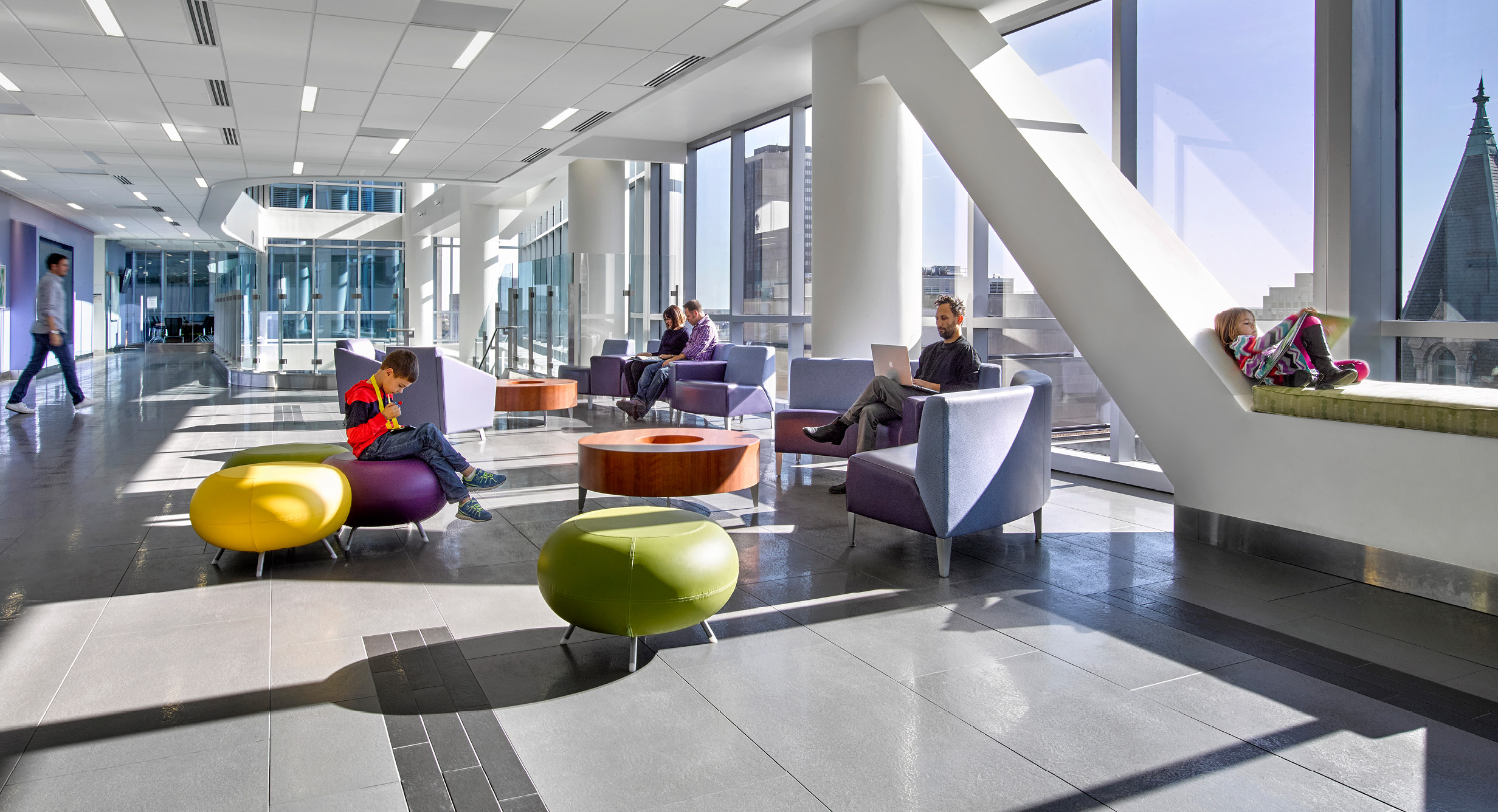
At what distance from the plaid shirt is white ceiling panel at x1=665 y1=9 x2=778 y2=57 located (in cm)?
340

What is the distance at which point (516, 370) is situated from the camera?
623 inches

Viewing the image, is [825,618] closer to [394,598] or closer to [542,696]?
[542,696]

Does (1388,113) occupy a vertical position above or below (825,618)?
above

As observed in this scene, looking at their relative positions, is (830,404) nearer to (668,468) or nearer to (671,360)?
(668,468)

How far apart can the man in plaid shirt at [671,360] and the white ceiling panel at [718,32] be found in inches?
131

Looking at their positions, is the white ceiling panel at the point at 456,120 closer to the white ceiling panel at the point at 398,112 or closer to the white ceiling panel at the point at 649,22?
the white ceiling panel at the point at 398,112

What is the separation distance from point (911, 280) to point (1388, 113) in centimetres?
389

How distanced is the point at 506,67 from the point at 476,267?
10908 millimetres

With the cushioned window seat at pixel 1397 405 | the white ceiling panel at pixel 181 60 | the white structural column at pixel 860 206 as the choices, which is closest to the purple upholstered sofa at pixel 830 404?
the white structural column at pixel 860 206

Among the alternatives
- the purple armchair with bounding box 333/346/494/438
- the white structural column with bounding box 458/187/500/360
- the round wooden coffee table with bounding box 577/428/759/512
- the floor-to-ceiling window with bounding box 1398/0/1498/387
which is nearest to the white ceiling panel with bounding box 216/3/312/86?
the purple armchair with bounding box 333/346/494/438

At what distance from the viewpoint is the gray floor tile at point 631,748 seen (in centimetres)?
250

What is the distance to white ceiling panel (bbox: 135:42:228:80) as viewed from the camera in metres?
7.34

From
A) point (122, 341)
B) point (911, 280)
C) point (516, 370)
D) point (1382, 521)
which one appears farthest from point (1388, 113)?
point (122, 341)

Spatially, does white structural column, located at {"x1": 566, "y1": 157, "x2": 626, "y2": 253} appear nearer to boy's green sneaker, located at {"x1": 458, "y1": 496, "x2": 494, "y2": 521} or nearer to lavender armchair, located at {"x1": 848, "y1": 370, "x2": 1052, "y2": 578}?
boy's green sneaker, located at {"x1": 458, "y1": 496, "x2": 494, "y2": 521}
